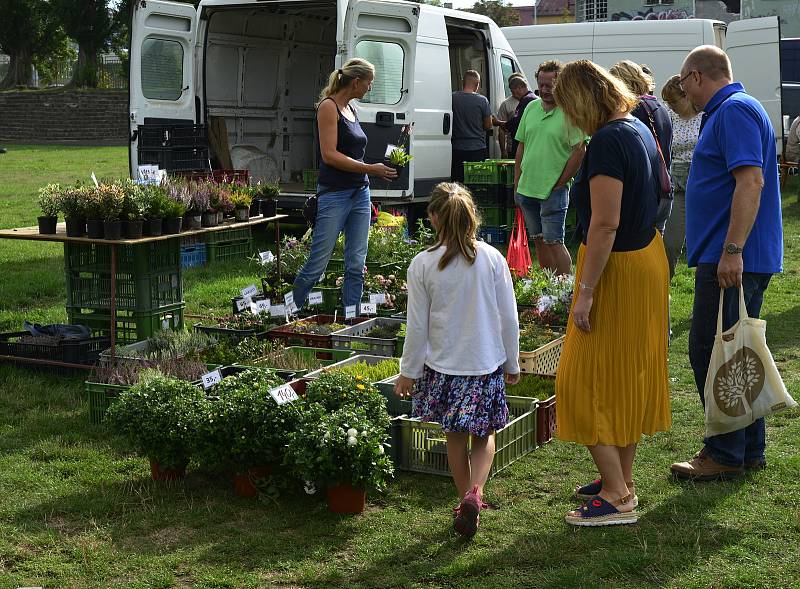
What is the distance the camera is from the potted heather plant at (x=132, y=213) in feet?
Answer: 20.2

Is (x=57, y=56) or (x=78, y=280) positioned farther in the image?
(x=57, y=56)

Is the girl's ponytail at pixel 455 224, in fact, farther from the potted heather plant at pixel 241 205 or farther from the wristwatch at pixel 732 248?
the potted heather plant at pixel 241 205

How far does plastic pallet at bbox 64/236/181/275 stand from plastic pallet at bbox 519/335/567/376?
7.72ft

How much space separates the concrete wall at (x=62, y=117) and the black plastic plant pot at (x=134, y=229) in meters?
30.1

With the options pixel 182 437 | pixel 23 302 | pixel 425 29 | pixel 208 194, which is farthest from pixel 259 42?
pixel 182 437

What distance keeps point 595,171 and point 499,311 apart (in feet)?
2.20

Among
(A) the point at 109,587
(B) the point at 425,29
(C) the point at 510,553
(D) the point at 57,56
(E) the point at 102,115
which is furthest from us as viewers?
(D) the point at 57,56

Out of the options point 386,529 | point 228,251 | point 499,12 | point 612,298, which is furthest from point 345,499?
point 499,12

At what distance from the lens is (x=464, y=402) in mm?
4215

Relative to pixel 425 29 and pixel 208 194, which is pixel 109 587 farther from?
pixel 425 29

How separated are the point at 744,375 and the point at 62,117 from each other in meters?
35.0

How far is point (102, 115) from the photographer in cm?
3656

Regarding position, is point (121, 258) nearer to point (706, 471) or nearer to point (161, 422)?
point (161, 422)

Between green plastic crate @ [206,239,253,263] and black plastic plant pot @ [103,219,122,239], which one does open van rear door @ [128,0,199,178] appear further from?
black plastic plant pot @ [103,219,122,239]
